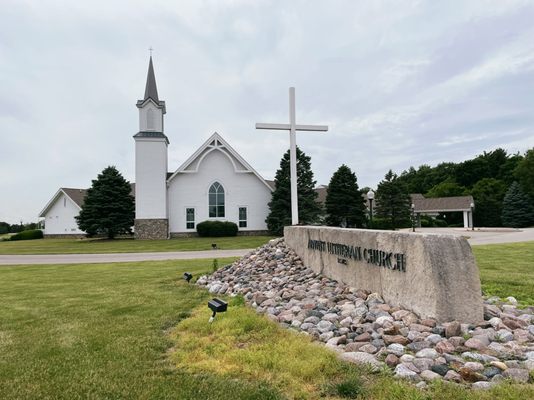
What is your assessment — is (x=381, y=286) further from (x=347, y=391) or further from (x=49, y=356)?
(x=49, y=356)

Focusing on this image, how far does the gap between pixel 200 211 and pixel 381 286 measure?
29288 millimetres

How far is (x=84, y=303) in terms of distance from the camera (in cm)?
788

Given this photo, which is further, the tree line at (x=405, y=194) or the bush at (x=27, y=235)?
the bush at (x=27, y=235)

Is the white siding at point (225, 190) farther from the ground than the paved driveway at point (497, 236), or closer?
farther from the ground

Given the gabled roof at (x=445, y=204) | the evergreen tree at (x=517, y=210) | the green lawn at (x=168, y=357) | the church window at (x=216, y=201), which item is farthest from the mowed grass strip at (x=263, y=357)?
the evergreen tree at (x=517, y=210)

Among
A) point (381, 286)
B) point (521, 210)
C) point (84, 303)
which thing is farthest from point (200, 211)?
point (521, 210)

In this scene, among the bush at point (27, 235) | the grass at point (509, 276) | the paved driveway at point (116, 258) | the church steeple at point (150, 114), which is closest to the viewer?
the grass at point (509, 276)

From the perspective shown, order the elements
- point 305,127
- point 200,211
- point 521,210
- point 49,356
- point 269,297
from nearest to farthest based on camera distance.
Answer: point 49,356 < point 269,297 < point 305,127 < point 200,211 < point 521,210

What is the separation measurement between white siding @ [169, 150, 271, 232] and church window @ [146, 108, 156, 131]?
4.65 metres

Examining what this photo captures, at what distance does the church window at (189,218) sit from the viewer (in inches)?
1344

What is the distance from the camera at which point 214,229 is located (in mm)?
32938

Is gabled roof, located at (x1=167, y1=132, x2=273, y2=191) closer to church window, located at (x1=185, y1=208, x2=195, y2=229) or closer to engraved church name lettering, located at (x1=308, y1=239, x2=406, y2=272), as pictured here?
church window, located at (x1=185, y1=208, x2=195, y2=229)

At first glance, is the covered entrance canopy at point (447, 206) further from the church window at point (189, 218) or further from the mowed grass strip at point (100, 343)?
the mowed grass strip at point (100, 343)

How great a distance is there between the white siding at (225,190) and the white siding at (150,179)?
1.39m
